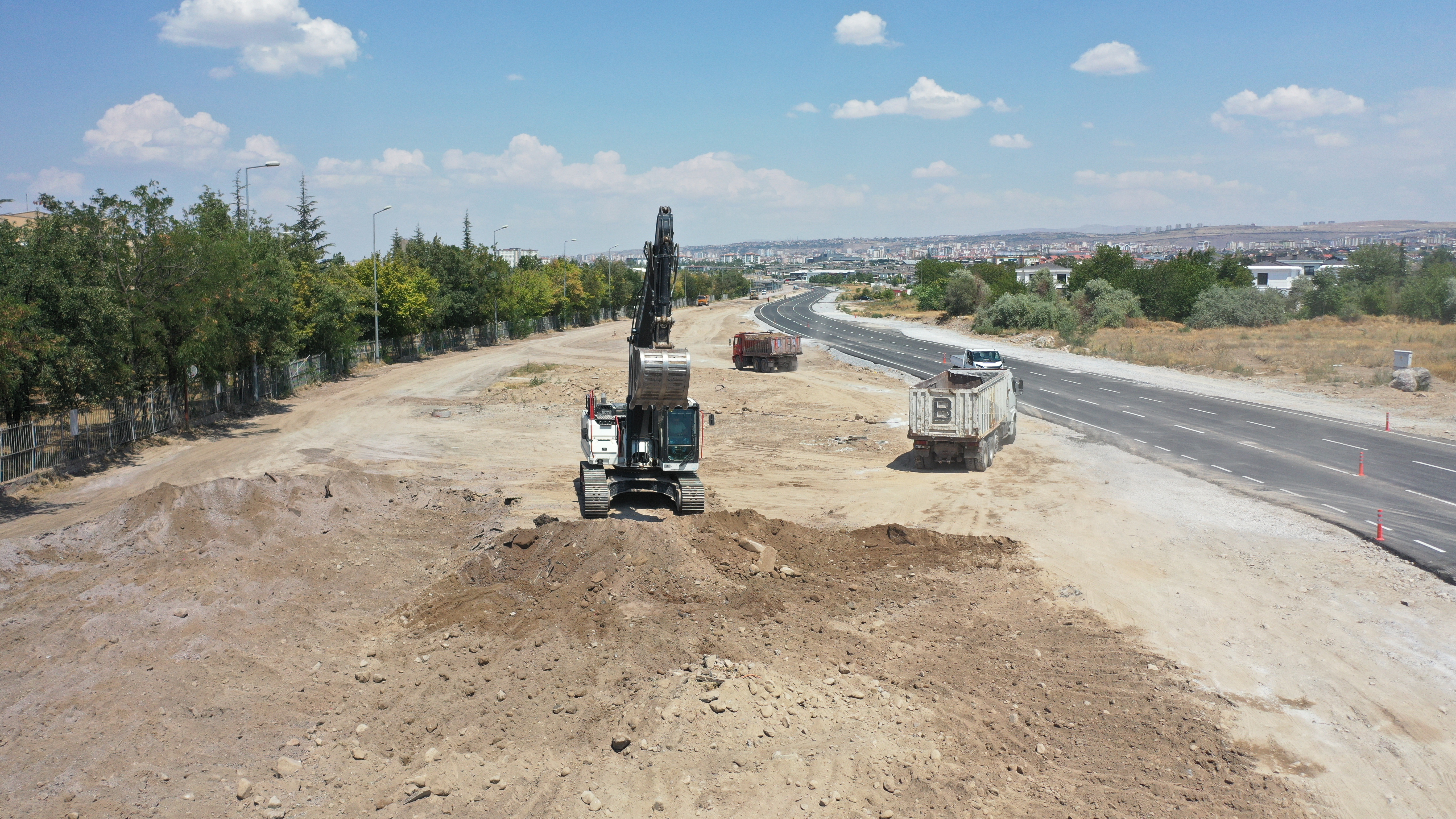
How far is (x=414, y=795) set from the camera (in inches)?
380

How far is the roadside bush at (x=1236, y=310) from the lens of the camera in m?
77.6

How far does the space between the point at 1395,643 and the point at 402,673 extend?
15.4m

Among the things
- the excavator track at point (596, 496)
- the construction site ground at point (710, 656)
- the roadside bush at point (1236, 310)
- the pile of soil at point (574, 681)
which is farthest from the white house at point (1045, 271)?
the pile of soil at point (574, 681)

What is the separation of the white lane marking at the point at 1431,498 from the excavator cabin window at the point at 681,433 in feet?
61.7

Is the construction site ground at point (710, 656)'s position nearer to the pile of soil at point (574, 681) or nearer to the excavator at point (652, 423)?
the pile of soil at point (574, 681)

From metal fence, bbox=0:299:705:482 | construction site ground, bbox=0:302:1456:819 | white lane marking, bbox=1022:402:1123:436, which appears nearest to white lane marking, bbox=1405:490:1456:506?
construction site ground, bbox=0:302:1456:819

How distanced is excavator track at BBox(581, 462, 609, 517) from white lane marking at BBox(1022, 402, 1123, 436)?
19697mm

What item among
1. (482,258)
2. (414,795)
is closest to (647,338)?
(414,795)

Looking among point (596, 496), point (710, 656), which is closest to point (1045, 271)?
point (596, 496)

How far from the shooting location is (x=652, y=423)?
65.7 ft

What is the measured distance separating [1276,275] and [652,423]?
499ft

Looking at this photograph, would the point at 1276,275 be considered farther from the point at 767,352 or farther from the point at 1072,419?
the point at 1072,419

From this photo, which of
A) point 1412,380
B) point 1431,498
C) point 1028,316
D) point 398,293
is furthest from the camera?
point 1028,316

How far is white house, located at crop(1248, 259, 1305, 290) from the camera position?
134 meters
